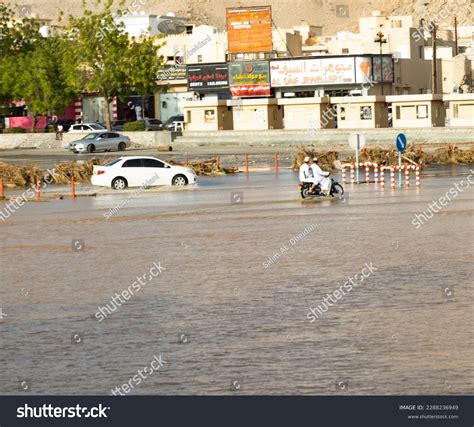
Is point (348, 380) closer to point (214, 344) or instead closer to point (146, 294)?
point (214, 344)

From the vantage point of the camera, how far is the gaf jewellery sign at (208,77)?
11158cm

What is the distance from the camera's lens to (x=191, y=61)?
12400 cm

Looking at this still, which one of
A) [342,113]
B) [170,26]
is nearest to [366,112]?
[342,113]

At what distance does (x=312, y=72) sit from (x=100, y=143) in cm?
2681

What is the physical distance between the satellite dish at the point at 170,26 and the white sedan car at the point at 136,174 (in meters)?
97.9

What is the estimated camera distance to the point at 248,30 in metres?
106

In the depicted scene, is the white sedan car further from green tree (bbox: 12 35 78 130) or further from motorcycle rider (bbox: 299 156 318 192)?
green tree (bbox: 12 35 78 130)

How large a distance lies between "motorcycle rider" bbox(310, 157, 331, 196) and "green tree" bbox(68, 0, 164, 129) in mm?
58045

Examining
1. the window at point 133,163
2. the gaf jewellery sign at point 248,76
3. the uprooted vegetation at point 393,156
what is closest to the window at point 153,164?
the window at point 133,163

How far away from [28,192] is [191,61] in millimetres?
74690

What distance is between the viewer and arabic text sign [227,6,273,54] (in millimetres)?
104875

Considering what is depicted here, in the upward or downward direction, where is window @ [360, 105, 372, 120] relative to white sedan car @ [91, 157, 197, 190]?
upward

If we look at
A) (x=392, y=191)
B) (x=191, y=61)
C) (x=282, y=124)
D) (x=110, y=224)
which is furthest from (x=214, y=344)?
(x=191, y=61)

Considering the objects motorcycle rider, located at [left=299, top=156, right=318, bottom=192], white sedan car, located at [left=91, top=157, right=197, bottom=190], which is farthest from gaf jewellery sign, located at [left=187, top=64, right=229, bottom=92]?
motorcycle rider, located at [left=299, top=156, right=318, bottom=192]
